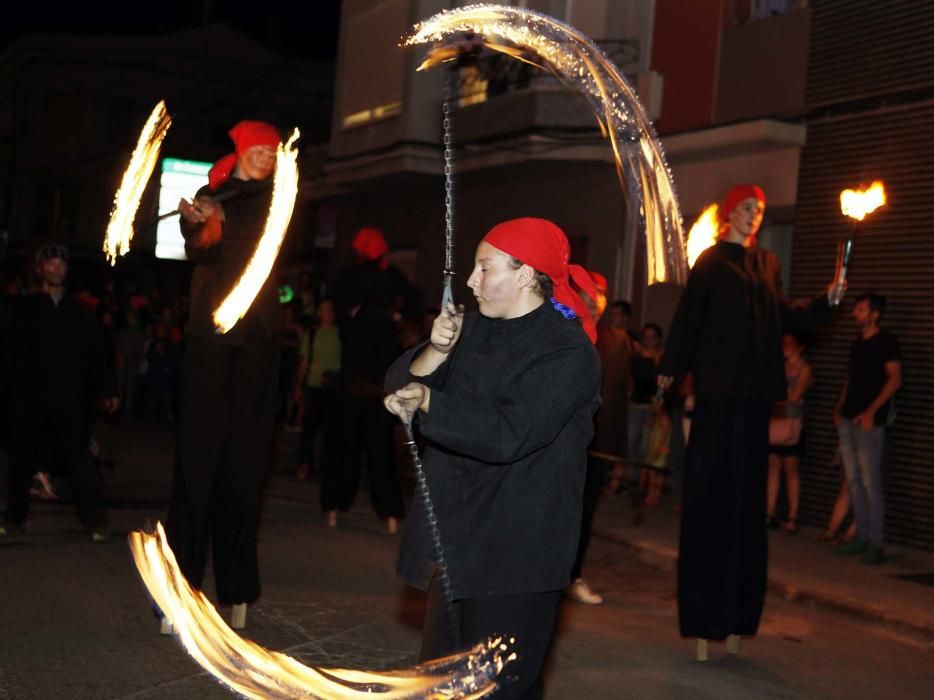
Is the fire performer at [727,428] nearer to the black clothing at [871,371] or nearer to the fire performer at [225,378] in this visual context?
the fire performer at [225,378]

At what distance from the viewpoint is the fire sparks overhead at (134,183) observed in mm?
7074

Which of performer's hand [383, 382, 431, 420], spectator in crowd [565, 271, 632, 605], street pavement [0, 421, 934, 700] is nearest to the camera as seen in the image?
performer's hand [383, 382, 431, 420]

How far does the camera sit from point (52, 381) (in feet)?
32.6

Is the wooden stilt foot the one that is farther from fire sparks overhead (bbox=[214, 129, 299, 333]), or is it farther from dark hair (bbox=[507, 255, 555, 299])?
dark hair (bbox=[507, 255, 555, 299])

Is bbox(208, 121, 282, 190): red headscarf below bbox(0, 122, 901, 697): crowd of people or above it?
above

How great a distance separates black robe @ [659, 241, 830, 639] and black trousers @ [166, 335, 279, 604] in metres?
2.10

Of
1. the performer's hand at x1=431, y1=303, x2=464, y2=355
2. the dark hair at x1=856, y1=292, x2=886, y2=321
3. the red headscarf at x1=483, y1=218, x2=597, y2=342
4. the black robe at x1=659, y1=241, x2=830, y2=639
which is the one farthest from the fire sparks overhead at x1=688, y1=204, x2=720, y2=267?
the performer's hand at x1=431, y1=303, x2=464, y2=355

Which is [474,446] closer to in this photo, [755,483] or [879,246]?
[755,483]

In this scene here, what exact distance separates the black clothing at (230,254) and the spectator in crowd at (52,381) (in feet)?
10.9

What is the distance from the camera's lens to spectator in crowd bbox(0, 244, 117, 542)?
987cm

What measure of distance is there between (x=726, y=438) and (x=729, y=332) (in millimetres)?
551

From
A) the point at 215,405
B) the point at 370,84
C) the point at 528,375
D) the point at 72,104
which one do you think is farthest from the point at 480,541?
the point at 72,104

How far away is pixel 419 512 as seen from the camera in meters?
4.44

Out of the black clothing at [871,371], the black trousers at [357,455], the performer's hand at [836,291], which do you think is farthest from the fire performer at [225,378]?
the black clothing at [871,371]
